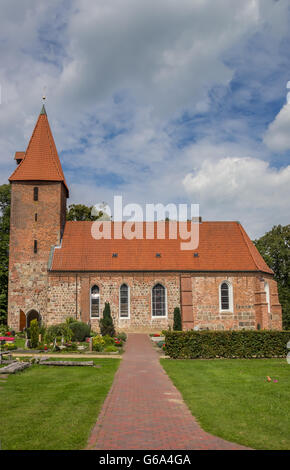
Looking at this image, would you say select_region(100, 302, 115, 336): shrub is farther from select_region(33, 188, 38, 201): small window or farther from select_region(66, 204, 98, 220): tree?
select_region(66, 204, 98, 220): tree

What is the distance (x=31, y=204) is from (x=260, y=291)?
2068cm

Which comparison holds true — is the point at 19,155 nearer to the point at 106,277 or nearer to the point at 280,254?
the point at 106,277

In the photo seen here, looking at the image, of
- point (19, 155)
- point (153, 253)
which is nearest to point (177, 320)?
point (153, 253)

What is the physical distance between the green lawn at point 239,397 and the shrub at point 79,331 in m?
10.1

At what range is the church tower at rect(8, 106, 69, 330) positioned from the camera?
102 feet

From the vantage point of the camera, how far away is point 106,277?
32.0m

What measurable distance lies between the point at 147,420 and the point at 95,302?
23.3 m

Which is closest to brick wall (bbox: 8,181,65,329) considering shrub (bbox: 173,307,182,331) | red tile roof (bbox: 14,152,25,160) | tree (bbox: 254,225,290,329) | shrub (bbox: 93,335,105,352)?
red tile roof (bbox: 14,152,25,160)

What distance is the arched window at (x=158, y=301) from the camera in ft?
105

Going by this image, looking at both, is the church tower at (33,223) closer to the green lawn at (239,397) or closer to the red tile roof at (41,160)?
the red tile roof at (41,160)
